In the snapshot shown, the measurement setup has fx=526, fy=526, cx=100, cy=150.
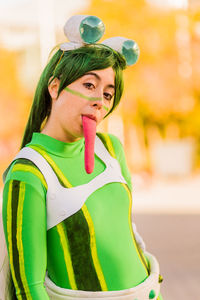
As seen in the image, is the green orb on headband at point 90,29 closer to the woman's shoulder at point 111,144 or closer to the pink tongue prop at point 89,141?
the pink tongue prop at point 89,141

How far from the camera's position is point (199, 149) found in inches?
519

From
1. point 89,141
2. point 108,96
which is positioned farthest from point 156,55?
point 89,141

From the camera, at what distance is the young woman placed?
1.44 m

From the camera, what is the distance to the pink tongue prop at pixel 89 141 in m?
1.54

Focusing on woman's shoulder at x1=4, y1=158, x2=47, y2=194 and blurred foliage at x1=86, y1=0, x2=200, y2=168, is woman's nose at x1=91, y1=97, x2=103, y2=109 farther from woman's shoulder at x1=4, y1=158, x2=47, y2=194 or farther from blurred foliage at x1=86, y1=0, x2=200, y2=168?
blurred foliage at x1=86, y1=0, x2=200, y2=168

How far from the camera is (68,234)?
4.87ft

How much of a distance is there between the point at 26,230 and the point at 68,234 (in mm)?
126

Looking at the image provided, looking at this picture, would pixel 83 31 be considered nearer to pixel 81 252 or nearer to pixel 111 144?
pixel 111 144

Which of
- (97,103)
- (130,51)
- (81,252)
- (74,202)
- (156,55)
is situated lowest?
(156,55)

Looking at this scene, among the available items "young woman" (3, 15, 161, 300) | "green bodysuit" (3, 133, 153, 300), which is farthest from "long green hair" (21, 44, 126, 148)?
"green bodysuit" (3, 133, 153, 300)

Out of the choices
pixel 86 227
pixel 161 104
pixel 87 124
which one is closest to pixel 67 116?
pixel 87 124

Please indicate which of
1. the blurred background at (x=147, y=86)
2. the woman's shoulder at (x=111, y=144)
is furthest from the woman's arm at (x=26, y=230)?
the blurred background at (x=147, y=86)

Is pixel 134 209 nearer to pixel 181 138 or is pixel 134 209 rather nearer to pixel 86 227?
pixel 181 138

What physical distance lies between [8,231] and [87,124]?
1.26 ft
